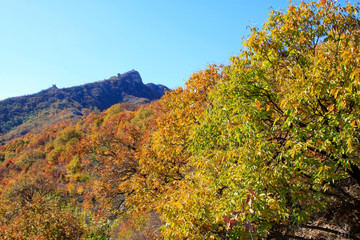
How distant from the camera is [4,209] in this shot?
104 ft

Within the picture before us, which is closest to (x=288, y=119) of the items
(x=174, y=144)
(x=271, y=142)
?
(x=271, y=142)

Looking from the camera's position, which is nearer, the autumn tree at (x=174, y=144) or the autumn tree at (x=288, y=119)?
the autumn tree at (x=288, y=119)

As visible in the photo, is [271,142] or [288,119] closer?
[288,119]

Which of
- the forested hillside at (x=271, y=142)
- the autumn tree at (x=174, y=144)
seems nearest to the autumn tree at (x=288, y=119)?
the forested hillside at (x=271, y=142)

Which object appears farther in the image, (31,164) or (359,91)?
(31,164)

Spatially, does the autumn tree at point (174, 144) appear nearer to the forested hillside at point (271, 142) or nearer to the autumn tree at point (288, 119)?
the forested hillside at point (271, 142)

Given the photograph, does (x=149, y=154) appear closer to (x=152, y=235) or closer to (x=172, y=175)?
(x=172, y=175)

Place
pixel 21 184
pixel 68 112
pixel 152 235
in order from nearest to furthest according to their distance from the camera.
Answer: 1. pixel 152 235
2. pixel 21 184
3. pixel 68 112

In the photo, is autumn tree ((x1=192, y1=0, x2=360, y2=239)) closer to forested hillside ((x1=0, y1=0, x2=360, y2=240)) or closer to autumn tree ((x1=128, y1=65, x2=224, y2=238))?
forested hillside ((x1=0, y1=0, x2=360, y2=240))

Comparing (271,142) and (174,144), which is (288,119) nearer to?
(271,142)

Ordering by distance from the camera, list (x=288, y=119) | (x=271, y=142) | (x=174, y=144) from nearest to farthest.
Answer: (x=288, y=119), (x=271, y=142), (x=174, y=144)

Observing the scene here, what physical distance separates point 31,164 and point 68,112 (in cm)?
10889

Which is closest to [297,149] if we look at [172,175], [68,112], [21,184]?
[172,175]

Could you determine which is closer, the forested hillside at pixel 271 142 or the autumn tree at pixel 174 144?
the forested hillside at pixel 271 142
